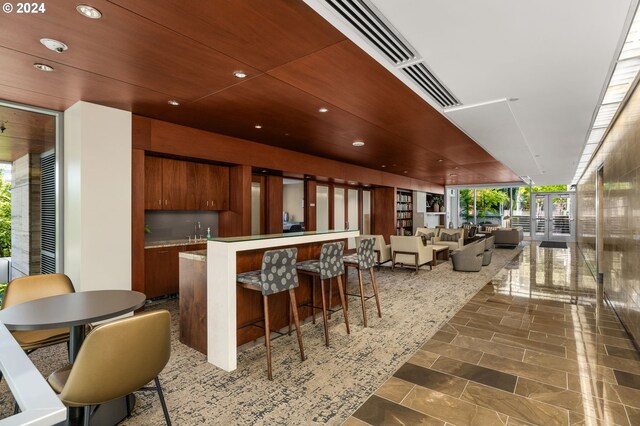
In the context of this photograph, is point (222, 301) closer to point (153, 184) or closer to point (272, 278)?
point (272, 278)

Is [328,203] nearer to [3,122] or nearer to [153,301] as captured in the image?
[153,301]

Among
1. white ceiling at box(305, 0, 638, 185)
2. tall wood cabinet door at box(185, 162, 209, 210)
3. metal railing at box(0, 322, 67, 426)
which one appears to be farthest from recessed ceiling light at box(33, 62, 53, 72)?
metal railing at box(0, 322, 67, 426)

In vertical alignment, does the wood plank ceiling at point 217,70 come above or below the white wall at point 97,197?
above

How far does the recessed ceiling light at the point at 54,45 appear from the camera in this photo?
2406 millimetres

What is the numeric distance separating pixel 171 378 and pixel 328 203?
6.59 meters

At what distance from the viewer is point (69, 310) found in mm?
2104

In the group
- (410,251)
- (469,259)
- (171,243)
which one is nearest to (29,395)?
(171,243)

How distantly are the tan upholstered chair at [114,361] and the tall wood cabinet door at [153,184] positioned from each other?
A: 134 inches

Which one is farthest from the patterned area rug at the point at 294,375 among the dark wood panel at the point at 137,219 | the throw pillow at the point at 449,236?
the throw pillow at the point at 449,236

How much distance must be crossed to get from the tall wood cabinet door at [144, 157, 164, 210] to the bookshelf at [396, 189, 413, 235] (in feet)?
28.2

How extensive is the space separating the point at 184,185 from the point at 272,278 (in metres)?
3.22

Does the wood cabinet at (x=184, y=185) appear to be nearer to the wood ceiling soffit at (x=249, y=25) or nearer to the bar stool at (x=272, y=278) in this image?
the bar stool at (x=272, y=278)

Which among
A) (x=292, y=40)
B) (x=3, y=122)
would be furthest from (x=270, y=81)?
(x=3, y=122)

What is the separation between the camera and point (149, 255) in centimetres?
478
